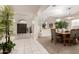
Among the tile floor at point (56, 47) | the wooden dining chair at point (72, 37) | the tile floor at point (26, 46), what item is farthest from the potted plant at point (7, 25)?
the wooden dining chair at point (72, 37)

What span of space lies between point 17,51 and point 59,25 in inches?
50.2

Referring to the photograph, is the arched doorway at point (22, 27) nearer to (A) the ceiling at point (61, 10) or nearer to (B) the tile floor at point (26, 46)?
(B) the tile floor at point (26, 46)

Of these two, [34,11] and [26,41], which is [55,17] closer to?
[34,11]

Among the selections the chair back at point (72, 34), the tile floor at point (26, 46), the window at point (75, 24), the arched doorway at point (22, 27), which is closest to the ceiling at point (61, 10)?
the window at point (75, 24)

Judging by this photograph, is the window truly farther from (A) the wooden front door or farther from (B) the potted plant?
(B) the potted plant

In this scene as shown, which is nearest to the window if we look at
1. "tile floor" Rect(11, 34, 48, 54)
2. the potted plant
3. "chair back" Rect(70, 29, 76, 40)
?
"chair back" Rect(70, 29, 76, 40)

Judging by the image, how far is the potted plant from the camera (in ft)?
10.1

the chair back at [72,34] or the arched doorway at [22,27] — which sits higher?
the arched doorway at [22,27]

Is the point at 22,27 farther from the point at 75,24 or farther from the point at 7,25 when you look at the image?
the point at 75,24

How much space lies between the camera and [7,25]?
123 inches

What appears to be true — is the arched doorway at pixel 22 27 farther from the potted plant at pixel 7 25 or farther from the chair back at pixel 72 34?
the chair back at pixel 72 34

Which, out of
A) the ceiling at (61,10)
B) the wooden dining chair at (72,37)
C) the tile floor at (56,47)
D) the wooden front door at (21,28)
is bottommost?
the tile floor at (56,47)

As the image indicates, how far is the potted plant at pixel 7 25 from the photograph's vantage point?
3.09 meters
